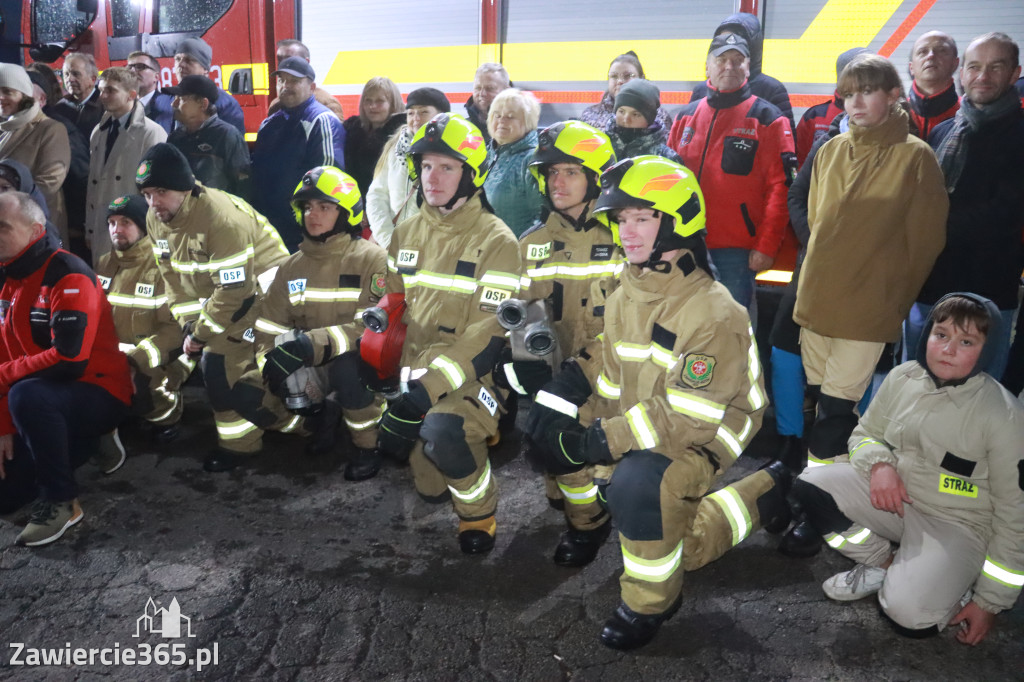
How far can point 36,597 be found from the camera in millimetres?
3453

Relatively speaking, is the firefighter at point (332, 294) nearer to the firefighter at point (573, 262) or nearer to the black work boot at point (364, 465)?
the black work boot at point (364, 465)

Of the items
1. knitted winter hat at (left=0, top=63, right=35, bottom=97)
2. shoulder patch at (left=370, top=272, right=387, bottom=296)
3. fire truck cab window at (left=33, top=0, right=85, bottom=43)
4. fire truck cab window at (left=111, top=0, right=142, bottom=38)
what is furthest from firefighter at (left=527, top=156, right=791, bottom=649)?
fire truck cab window at (left=33, top=0, right=85, bottom=43)

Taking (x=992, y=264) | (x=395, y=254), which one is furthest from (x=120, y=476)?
(x=992, y=264)

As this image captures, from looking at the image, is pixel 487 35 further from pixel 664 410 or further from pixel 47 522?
pixel 47 522

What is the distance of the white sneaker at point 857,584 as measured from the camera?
3.35 metres

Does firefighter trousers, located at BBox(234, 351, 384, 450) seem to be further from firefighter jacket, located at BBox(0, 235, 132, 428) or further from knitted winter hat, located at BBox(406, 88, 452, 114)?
knitted winter hat, located at BBox(406, 88, 452, 114)

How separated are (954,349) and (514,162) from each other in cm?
272

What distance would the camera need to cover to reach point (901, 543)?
328 centimetres

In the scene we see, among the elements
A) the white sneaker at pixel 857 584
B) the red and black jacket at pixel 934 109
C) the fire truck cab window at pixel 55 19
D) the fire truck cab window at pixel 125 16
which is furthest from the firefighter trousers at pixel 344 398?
the fire truck cab window at pixel 55 19

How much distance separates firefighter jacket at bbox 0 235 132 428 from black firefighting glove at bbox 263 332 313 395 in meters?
0.87

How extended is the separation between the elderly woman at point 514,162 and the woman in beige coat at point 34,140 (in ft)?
12.2

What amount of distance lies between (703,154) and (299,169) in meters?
3.03

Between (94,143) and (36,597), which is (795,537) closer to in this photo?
(36,597)

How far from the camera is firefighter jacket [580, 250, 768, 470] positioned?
116 inches
